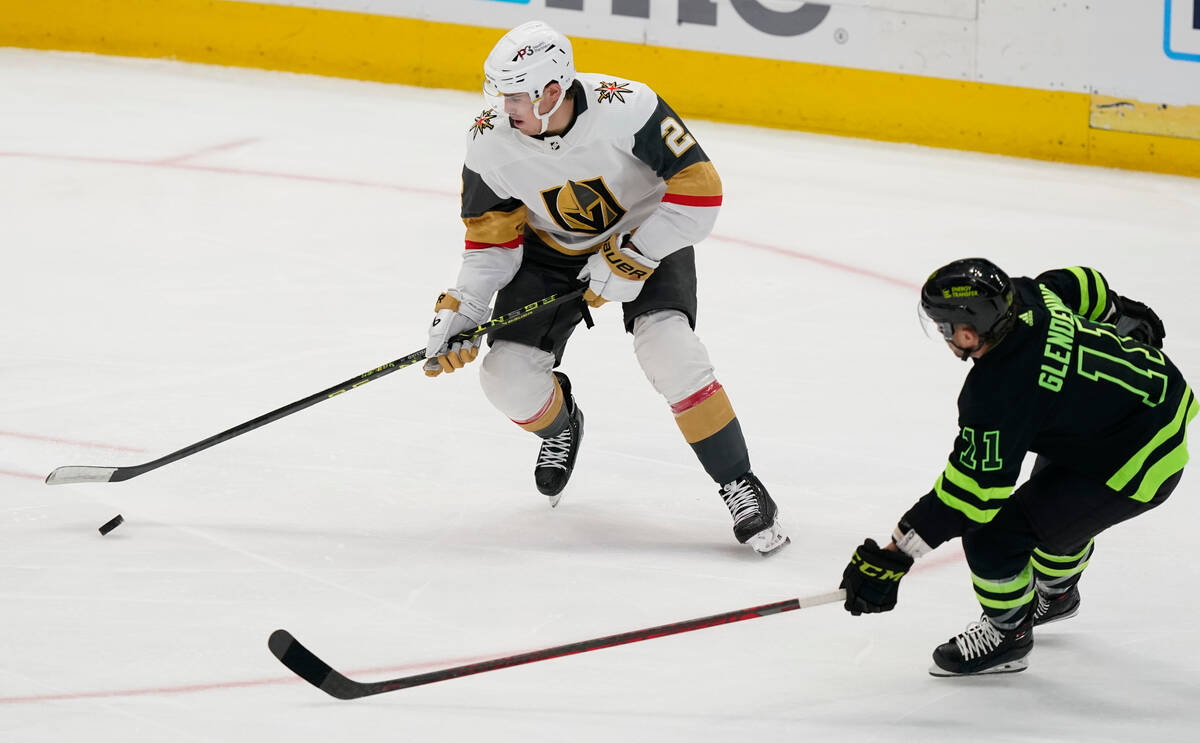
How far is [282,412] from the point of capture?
3365 mm

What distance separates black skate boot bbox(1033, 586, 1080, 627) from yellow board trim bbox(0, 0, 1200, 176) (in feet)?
13.0

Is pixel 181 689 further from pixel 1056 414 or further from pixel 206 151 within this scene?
pixel 206 151

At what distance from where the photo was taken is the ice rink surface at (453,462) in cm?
261

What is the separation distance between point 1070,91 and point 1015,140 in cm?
31

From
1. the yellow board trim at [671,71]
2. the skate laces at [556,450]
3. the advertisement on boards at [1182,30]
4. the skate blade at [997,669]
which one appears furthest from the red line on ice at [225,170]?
the skate blade at [997,669]

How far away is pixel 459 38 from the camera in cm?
712

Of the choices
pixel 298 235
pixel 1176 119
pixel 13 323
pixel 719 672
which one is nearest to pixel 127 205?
pixel 298 235

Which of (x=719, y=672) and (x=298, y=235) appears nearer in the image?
(x=719, y=672)

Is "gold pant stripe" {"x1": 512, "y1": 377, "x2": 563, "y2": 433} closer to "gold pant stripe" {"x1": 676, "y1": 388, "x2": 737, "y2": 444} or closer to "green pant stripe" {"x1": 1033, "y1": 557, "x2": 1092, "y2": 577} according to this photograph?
"gold pant stripe" {"x1": 676, "y1": 388, "x2": 737, "y2": 444}

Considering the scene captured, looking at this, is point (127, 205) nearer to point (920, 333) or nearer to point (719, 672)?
point (920, 333)

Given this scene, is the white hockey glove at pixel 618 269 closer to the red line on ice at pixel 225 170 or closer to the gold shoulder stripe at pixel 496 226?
the gold shoulder stripe at pixel 496 226

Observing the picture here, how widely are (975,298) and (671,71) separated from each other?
4.71 metres

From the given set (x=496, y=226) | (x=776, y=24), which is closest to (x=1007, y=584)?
(x=496, y=226)

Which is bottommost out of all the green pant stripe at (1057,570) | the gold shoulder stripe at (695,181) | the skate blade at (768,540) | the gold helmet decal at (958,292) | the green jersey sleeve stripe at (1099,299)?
the skate blade at (768,540)
